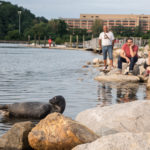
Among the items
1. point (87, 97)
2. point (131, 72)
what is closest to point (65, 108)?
point (87, 97)

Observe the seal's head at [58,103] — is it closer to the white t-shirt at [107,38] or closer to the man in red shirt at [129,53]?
the man in red shirt at [129,53]

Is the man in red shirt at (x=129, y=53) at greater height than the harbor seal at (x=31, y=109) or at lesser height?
greater

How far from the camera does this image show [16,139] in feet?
18.2

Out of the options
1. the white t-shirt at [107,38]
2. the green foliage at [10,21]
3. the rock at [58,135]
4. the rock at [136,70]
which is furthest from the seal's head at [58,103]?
the green foliage at [10,21]

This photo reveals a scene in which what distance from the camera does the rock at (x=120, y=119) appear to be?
18.7ft

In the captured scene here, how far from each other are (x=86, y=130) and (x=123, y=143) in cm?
95

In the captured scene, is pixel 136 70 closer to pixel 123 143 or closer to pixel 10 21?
pixel 123 143

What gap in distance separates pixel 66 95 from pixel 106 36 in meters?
5.37

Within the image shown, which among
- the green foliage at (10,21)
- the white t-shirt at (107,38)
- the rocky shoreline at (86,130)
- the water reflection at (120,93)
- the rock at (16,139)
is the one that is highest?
the green foliage at (10,21)

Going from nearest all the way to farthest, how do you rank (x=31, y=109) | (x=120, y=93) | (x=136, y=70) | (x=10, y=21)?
(x=31, y=109)
(x=120, y=93)
(x=136, y=70)
(x=10, y=21)

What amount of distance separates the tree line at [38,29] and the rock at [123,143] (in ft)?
317

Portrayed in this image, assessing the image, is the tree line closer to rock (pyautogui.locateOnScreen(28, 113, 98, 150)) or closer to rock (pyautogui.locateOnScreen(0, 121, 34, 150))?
rock (pyautogui.locateOnScreen(0, 121, 34, 150))

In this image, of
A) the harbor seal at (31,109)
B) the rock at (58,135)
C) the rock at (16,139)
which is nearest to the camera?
the rock at (58,135)

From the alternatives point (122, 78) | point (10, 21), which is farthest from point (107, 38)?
point (10, 21)
